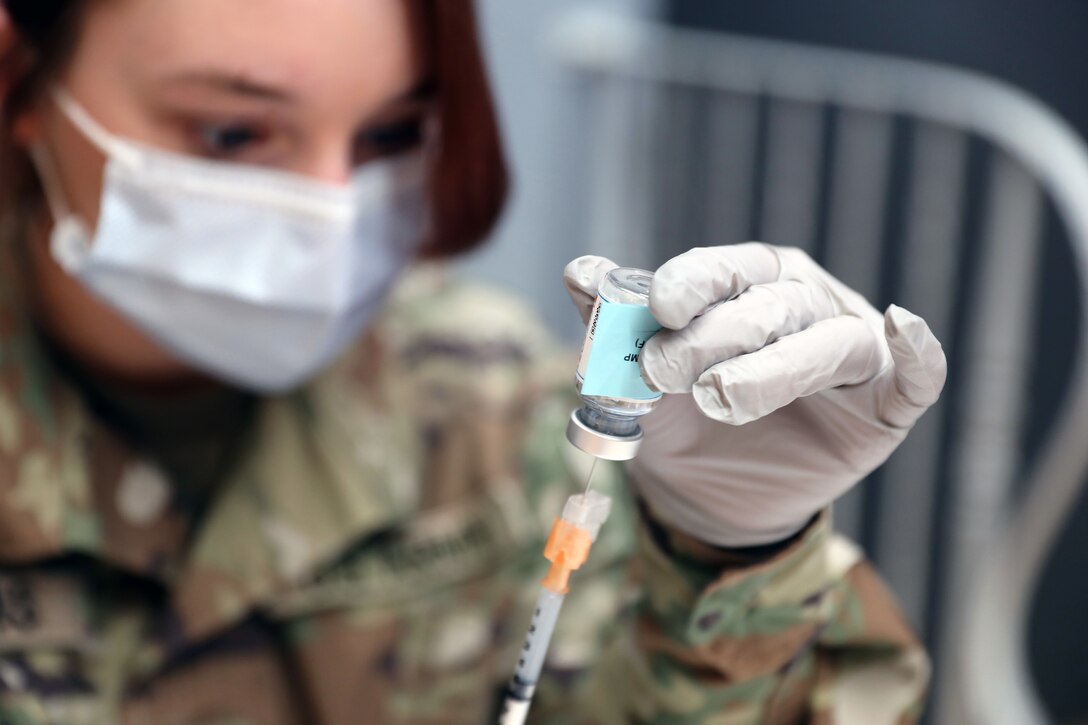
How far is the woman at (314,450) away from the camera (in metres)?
0.69

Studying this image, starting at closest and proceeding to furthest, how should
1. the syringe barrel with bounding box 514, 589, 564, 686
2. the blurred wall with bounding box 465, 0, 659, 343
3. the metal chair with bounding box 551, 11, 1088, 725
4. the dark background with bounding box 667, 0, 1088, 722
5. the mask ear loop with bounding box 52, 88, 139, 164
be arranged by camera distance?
the syringe barrel with bounding box 514, 589, 564, 686
the mask ear loop with bounding box 52, 88, 139, 164
the metal chair with bounding box 551, 11, 1088, 725
the dark background with bounding box 667, 0, 1088, 722
the blurred wall with bounding box 465, 0, 659, 343

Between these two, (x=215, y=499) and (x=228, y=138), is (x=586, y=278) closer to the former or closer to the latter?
(x=228, y=138)

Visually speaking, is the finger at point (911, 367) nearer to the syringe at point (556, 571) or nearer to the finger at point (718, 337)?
the finger at point (718, 337)

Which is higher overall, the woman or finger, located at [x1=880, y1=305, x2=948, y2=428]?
finger, located at [x1=880, y1=305, x2=948, y2=428]

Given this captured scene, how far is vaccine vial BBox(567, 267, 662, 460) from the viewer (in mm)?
513

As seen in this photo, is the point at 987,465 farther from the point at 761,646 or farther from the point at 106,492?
the point at 106,492

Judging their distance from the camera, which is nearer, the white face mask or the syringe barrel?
the syringe barrel

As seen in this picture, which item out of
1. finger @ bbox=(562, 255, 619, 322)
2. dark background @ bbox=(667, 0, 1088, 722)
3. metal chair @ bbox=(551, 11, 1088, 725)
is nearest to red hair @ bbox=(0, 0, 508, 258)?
metal chair @ bbox=(551, 11, 1088, 725)

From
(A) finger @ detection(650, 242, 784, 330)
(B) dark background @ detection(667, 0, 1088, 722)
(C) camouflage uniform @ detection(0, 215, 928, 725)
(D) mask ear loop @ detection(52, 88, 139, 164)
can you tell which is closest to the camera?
(A) finger @ detection(650, 242, 784, 330)

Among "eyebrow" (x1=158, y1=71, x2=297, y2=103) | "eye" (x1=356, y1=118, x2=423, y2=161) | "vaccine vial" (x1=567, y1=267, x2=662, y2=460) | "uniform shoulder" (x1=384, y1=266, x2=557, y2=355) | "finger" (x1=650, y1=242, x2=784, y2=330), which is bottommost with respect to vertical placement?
"uniform shoulder" (x1=384, y1=266, x2=557, y2=355)

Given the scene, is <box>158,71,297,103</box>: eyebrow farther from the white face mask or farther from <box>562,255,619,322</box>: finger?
<box>562,255,619,322</box>: finger

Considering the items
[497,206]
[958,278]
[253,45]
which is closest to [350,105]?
[253,45]

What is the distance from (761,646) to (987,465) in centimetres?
92

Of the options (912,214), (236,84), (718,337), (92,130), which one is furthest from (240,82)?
(912,214)
